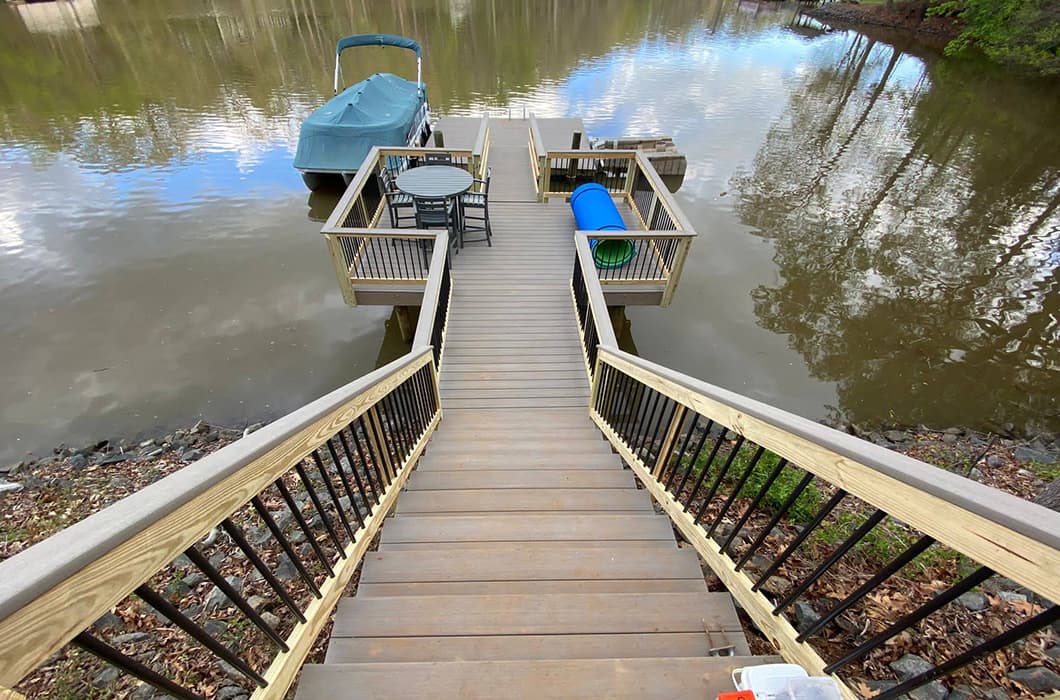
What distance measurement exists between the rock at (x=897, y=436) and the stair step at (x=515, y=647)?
17.9 feet

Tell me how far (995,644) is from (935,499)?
0.28 meters

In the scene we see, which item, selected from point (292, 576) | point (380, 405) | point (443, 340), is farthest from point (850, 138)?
point (292, 576)

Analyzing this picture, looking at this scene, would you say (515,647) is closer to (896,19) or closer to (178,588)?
(178,588)

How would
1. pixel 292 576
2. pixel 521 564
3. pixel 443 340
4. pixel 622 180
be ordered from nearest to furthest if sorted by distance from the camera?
pixel 521 564
pixel 292 576
pixel 443 340
pixel 622 180

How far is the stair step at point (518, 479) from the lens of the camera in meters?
3.01

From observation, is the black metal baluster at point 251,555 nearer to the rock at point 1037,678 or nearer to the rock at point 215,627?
the rock at point 215,627

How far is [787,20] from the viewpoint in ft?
120

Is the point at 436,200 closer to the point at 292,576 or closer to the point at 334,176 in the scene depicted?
the point at 292,576

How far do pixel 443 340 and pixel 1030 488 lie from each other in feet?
21.0

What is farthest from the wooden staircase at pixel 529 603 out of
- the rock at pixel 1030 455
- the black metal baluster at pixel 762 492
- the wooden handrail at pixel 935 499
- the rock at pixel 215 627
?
the rock at pixel 1030 455

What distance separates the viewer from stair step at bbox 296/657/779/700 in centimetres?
145

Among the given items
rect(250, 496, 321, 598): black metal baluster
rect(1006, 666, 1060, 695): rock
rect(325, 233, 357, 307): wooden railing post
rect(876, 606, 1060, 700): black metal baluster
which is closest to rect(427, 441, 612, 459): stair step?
rect(250, 496, 321, 598): black metal baluster

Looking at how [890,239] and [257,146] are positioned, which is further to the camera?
[257,146]

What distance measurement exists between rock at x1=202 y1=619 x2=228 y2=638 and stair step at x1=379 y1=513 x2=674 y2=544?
1.29 metres
